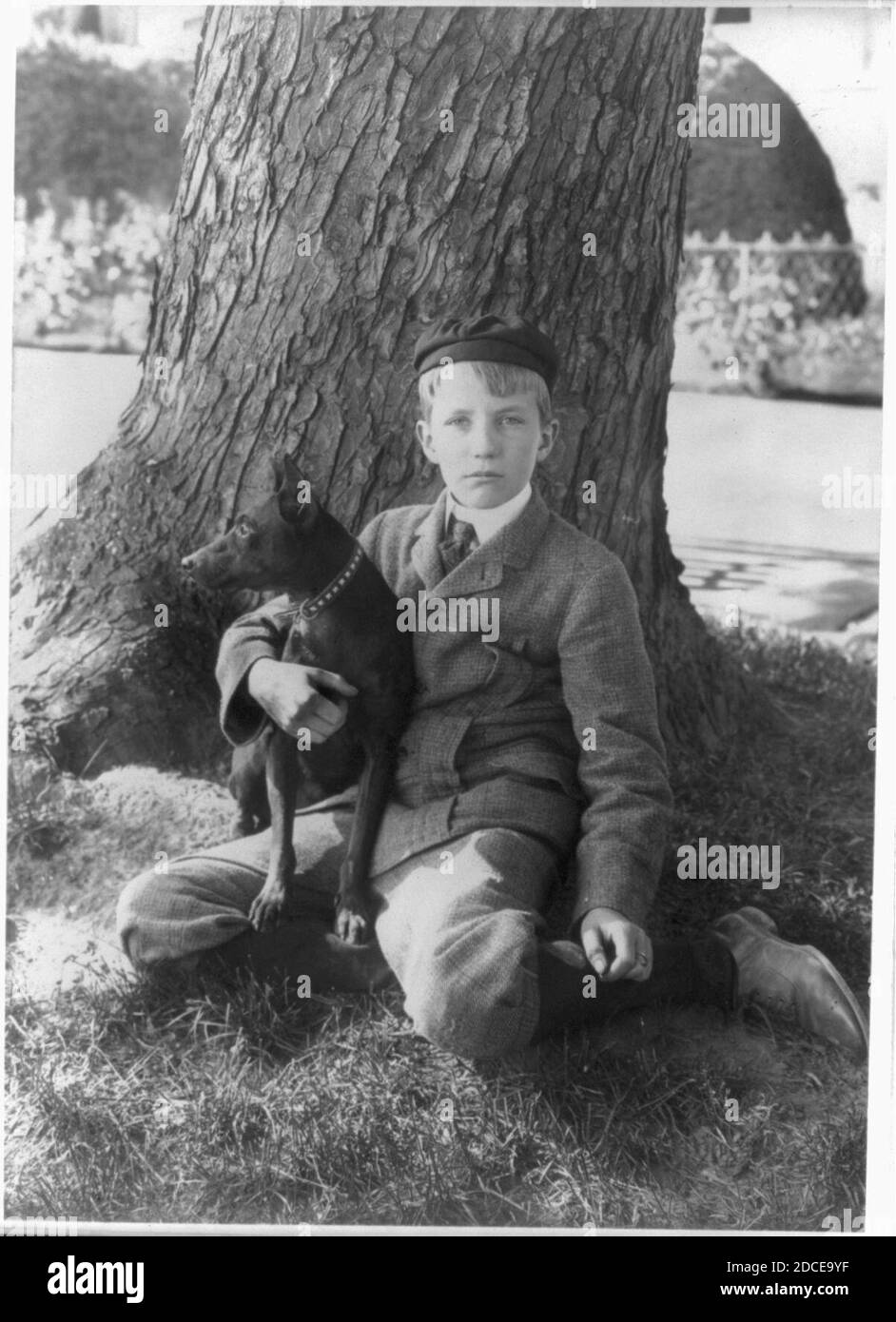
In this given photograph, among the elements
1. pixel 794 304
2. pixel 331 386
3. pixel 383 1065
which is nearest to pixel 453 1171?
pixel 383 1065

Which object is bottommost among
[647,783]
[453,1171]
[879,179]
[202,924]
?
[453,1171]

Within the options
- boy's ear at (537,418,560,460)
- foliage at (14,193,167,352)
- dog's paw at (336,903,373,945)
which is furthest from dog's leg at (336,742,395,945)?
foliage at (14,193,167,352)

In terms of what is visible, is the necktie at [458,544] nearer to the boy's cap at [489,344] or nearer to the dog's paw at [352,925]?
the boy's cap at [489,344]

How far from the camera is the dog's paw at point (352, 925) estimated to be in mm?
3113

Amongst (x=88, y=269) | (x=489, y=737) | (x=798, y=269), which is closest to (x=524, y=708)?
(x=489, y=737)

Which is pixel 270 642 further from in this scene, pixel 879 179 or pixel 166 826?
pixel 879 179

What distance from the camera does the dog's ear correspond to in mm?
3125

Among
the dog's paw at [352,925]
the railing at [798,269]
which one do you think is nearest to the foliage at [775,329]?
the railing at [798,269]

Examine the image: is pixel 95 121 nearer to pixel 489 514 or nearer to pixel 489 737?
pixel 489 514

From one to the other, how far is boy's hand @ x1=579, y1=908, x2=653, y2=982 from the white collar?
2.85 feet

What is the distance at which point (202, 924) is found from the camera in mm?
3133

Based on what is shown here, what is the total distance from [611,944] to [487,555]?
2.94 feet

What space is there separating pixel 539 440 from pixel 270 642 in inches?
29.6

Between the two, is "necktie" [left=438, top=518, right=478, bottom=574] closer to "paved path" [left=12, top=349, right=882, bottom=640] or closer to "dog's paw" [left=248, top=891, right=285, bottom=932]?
"paved path" [left=12, top=349, right=882, bottom=640]
